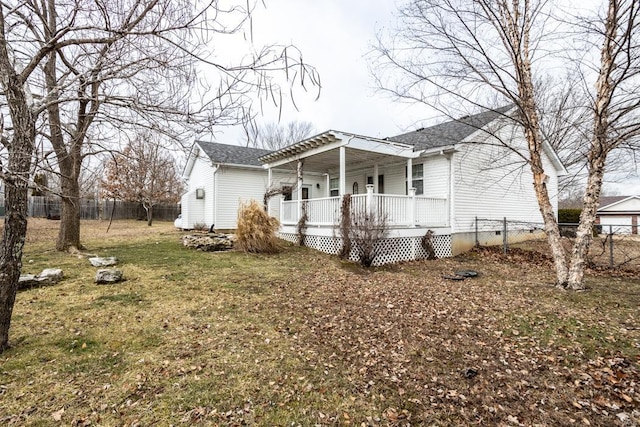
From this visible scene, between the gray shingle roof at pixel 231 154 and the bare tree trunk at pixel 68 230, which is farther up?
the gray shingle roof at pixel 231 154

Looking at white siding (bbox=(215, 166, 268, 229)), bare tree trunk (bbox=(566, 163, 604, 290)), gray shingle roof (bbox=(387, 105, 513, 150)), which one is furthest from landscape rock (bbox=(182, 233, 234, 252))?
bare tree trunk (bbox=(566, 163, 604, 290))

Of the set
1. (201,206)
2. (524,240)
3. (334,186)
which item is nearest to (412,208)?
(334,186)

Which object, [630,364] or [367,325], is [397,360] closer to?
[367,325]

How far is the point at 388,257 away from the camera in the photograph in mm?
9109

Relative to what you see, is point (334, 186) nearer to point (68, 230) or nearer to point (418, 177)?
point (418, 177)

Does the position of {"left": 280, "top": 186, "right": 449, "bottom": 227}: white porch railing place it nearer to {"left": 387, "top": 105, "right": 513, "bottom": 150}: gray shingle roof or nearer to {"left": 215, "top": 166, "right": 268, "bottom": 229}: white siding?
{"left": 387, "top": 105, "right": 513, "bottom": 150}: gray shingle roof

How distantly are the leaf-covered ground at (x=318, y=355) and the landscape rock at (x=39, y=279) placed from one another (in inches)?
9.2

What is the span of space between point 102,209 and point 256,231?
882 inches

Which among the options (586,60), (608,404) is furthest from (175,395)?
(586,60)

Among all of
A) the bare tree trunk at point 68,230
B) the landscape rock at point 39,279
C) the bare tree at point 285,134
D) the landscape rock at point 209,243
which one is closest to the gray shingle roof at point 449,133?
the landscape rock at point 209,243

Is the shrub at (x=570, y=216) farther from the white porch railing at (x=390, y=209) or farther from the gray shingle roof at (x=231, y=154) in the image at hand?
the gray shingle roof at (x=231, y=154)

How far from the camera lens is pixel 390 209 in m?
9.13

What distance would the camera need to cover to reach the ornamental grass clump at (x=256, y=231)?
9.55 metres

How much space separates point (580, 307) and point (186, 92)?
6.29 m
